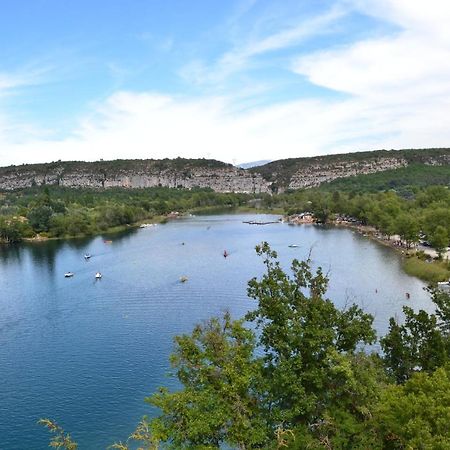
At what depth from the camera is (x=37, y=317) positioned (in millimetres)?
48031

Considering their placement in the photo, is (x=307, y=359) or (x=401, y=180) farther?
(x=401, y=180)

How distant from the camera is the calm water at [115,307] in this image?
97.0 ft

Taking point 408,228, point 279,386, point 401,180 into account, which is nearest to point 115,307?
point 279,386

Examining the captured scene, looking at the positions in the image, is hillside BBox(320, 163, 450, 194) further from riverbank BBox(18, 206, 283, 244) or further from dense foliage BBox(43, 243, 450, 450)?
dense foliage BBox(43, 243, 450, 450)

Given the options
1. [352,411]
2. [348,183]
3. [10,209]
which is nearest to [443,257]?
[352,411]

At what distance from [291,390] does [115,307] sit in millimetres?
37960

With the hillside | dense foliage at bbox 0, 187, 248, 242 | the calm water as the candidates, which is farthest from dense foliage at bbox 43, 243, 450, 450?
the hillside

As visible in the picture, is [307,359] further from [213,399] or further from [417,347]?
[417,347]

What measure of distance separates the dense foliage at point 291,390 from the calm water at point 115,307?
12.9 m

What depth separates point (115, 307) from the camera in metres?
50.4

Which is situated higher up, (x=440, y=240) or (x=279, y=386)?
(x=279, y=386)

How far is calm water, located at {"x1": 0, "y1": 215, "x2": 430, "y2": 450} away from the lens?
97.0 ft

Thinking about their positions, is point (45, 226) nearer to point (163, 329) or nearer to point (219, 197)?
point (163, 329)

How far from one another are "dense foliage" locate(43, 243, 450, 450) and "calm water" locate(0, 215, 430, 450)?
42.3 ft
